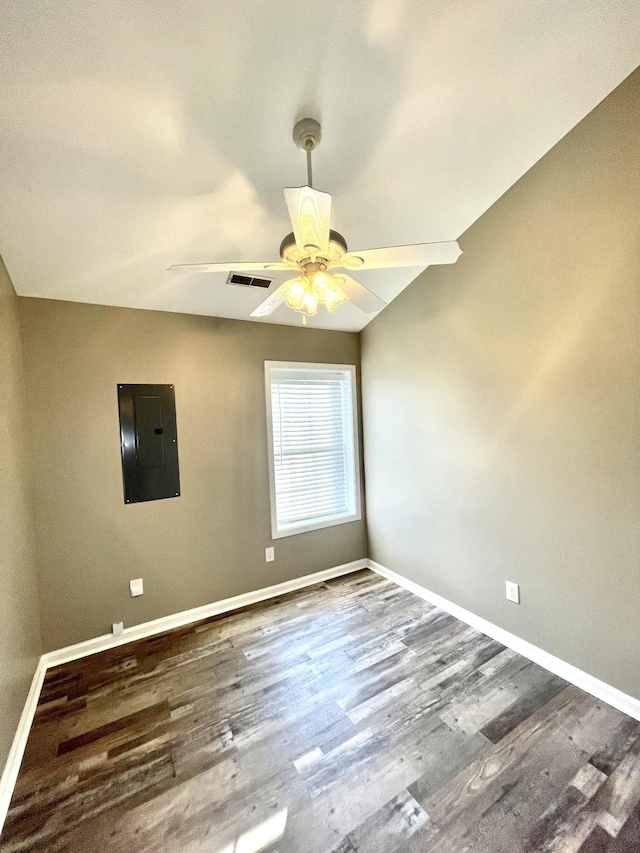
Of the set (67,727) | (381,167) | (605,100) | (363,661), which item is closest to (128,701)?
(67,727)

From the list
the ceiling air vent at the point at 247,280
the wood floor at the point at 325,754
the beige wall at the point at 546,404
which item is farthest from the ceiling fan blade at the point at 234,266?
the wood floor at the point at 325,754

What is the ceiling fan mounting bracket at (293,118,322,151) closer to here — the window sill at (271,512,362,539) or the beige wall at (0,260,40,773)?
the beige wall at (0,260,40,773)

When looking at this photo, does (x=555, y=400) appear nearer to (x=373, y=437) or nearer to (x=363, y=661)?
(x=373, y=437)

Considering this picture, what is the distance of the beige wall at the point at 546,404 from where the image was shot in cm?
167

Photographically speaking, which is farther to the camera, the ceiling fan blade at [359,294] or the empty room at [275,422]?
A: the ceiling fan blade at [359,294]

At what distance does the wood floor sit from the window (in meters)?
1.10

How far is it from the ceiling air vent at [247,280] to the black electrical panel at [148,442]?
91 cm

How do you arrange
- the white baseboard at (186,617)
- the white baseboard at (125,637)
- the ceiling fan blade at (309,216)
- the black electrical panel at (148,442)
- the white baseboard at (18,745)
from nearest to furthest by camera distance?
the ceiling fan blade at (309,216) < the white baseboard at (18,745) < the white baseboard at (125,637) < the white baseboard at (186,617) < the black electrical panel at (148,442)

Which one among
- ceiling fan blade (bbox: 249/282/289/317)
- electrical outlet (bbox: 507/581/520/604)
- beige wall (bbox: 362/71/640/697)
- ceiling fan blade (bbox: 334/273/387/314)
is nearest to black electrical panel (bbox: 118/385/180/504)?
ceiling fan blade (bbox: 249/282/289/317)

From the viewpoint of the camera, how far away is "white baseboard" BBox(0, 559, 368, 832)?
1.50 m

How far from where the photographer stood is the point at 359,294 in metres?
1.64

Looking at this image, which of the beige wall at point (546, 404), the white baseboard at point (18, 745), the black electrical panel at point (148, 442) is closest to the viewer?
the white baseboard at point (18, 745)

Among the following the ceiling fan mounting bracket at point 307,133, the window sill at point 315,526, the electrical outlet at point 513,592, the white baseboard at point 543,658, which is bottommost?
the white baseboard at point 543,658

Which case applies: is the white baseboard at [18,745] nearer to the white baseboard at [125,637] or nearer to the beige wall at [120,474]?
the white baseboard at [125,637]
